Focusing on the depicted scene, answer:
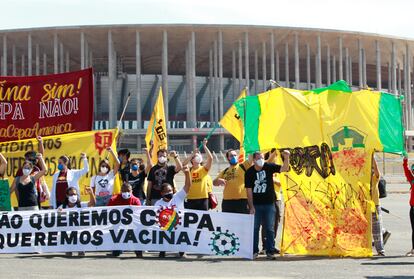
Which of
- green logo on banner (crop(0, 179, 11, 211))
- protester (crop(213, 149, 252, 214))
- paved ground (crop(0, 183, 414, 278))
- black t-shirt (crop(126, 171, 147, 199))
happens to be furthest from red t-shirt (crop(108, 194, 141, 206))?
green logo on banner (crop(0, 179, 11, 211))

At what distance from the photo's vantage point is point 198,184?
10.6m

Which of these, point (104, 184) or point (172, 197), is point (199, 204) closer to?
point (172, 197)

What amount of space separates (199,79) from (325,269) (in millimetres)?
66137

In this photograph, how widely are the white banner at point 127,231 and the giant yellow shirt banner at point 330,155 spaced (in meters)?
0.89

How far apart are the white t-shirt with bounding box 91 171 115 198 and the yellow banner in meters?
0.85

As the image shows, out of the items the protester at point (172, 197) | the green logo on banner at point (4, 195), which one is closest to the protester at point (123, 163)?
the protester at point (172, 197)

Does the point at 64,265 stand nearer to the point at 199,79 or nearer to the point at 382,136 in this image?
the point at 382,136

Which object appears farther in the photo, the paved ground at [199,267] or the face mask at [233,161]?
the face mask at [233,161]

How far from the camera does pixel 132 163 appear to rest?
11477 mm

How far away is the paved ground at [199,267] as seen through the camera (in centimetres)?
841

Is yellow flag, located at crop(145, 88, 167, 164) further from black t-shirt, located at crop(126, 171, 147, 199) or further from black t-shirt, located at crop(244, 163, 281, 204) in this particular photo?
black t-shirt, located at crop(244, 163, 281, 204)

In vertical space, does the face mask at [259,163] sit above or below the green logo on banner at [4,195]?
above

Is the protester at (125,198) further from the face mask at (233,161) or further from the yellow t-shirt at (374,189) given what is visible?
the yellow t-shirt at (374,189)

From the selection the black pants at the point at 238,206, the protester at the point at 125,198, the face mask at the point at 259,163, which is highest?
the face mask at the point at 259,163
